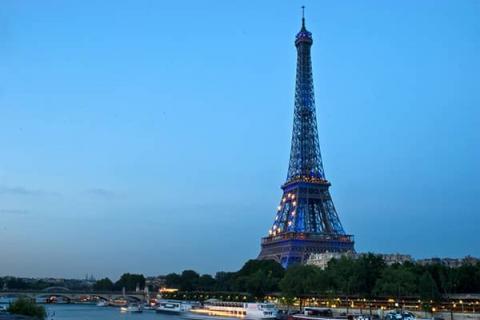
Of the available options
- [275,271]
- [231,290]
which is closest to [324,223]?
[275,271]

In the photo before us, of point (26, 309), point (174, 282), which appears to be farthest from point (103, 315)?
point (174, 282)

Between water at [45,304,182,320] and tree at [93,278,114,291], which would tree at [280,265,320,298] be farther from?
tree at [93,278,114,291]

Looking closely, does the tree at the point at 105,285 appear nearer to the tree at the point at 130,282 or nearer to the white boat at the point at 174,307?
the tree at the point at 130,282

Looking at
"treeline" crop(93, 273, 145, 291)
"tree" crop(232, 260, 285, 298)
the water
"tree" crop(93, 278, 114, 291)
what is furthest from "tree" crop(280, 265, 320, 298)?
"tree" crop(93, 278, 114, 291)

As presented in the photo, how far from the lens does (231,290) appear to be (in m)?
97.7

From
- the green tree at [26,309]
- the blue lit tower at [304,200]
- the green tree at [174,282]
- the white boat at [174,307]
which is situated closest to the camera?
the green tree at [26,309]

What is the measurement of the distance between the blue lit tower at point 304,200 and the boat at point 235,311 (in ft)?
78.6

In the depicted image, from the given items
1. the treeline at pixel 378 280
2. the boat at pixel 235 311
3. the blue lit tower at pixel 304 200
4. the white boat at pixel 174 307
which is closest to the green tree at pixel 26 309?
the boat at pixel 235 311

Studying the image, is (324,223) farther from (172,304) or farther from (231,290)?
(172,304)

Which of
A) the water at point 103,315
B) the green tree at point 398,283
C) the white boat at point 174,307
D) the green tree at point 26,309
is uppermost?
the green tree at point 398,283

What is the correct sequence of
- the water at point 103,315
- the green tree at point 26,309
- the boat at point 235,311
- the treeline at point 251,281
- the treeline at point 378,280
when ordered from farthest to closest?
the treeline at point 251,281, the water at point 103,315, the treeline at point 378,280, the boat at point 235,311, the green tree at point 26,309

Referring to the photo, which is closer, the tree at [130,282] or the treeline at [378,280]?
the treeline at [378,280]

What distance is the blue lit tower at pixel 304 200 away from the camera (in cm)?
8969

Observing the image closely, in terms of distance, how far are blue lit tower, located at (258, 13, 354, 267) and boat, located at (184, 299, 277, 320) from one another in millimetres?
23948
